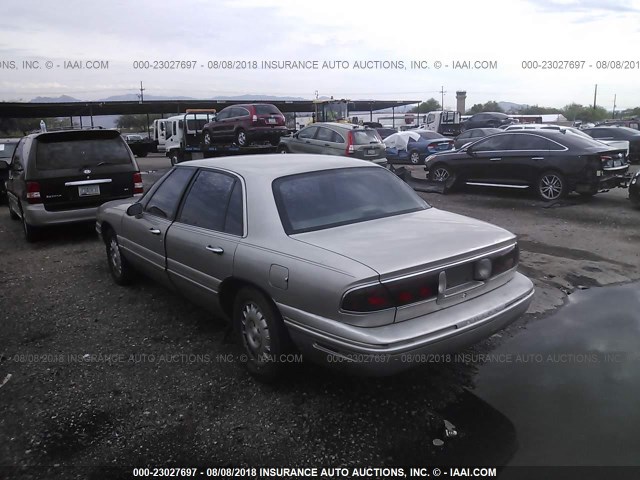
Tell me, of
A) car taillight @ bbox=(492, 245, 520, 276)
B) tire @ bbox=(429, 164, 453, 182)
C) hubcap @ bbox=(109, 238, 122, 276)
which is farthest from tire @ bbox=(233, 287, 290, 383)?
tire @ bbox=(429, 164, 453, 182)

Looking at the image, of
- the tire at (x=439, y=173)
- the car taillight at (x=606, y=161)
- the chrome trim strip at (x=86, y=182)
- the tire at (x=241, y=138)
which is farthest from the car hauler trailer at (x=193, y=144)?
the car taillight at (x=606, y=161)

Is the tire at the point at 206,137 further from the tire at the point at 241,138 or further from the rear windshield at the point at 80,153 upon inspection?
the rear windshield at the point at 80,153

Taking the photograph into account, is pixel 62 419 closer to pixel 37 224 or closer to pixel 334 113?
pixel 37 224

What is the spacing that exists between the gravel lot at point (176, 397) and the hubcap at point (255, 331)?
265mm

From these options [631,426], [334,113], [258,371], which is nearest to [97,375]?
[258,371]

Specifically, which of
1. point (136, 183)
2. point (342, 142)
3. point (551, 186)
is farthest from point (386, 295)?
point (342, 142)

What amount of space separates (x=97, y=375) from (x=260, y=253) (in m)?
1.65

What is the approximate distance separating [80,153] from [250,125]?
9.63m

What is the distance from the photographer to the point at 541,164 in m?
10.8

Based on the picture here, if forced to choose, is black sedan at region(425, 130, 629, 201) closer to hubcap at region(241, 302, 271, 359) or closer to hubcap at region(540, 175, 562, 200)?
hubcap at region(540, 175, 562, 200)

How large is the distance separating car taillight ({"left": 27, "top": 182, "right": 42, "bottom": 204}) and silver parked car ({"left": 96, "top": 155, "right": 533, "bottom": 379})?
151 inches

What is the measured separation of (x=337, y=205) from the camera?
385 cm

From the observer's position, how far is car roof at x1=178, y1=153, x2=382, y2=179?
3988 mm

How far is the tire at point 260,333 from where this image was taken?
3354mm
